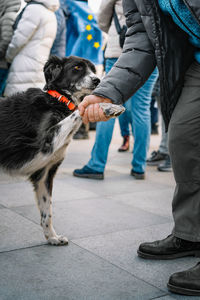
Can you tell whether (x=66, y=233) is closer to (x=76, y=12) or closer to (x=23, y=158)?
(x=23, y=158)

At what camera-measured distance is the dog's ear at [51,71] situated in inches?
133

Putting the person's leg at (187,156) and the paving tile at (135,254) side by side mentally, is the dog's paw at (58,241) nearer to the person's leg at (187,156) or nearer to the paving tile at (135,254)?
the paving tile at (135,254)

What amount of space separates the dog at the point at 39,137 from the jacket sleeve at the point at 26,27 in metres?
2.77

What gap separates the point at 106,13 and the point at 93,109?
10.6 ft

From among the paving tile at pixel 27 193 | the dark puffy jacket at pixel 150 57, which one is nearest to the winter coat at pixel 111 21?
the paving tile at pixel 27 193

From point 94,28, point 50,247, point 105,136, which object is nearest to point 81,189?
point 105,136

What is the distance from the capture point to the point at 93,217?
3.53 m

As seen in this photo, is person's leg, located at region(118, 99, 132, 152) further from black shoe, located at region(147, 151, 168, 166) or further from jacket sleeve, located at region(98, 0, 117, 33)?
jacket sleeve, located at region(98, 0, 117, 33)

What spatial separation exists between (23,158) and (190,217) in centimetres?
120

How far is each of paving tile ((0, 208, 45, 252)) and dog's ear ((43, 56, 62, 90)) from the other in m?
1.11

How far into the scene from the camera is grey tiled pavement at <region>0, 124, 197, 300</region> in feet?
7.23

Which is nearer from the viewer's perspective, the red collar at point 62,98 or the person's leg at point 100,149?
the red collar at point 62,98

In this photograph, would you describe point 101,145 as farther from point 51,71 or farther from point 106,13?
point 51,71

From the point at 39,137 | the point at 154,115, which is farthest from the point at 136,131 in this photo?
the point at 154,115
